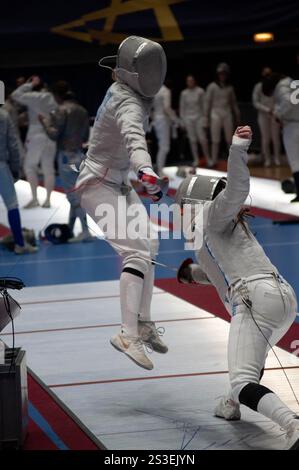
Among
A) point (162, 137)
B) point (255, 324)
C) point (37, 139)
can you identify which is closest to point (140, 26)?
point (37, 139)

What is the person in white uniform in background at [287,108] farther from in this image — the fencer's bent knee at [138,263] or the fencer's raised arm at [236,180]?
the fencer's raised arm at [236,180]

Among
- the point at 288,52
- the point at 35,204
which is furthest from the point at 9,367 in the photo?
the point at 288,52

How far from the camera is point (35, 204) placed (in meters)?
11.2

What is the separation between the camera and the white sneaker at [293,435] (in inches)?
124

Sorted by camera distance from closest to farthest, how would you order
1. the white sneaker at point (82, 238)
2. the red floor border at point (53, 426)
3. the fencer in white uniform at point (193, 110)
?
1. the red floor border at point (53, 426)
2. the white sneaker at point (82, 238)
3. the fencer in white uniform at point (193, 110)

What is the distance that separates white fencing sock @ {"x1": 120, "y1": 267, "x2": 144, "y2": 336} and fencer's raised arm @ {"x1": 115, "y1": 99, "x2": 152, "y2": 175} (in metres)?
0.51

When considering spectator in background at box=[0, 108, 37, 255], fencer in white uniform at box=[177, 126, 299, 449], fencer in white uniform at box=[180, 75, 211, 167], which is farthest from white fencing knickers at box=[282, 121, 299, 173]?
fencer in white uniform at box=[177, 126, 299, 449]

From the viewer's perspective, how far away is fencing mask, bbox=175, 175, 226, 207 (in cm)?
376

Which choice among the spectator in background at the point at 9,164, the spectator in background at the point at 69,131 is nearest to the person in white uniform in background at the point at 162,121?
the spectator in background at the point at 69,131

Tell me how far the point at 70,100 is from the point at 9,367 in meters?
5.74

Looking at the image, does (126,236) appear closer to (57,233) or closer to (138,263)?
(138,263)

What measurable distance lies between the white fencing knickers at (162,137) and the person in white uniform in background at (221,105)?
1.02 metres

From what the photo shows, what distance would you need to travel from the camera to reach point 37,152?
10648 millimetres

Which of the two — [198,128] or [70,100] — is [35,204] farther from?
[198,128]
